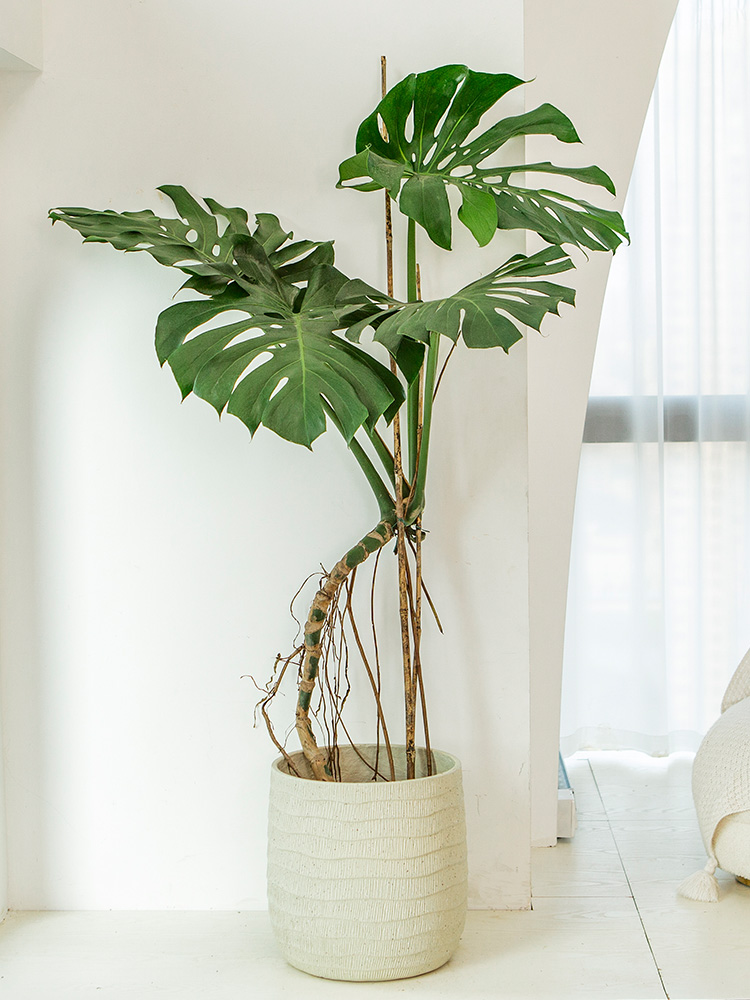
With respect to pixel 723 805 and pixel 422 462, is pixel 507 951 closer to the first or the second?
pixel 723 805

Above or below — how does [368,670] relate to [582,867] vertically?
above

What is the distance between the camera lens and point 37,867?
1.96 meters

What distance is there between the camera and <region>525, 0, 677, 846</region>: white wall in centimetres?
228

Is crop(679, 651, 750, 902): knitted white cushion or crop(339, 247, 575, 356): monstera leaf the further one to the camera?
crop(679, 651, 750, 902): knitted white cushion

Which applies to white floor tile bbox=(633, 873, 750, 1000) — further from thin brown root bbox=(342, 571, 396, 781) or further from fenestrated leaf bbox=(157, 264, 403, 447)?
fenestrated leaf bbox=(157, 264, 403, 447)

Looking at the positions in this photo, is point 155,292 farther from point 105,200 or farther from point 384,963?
point 384,963

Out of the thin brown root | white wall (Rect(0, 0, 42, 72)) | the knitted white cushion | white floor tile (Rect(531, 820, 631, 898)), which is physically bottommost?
white floor tile (Rect(531, 820, 631, 898))

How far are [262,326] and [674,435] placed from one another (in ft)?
5.86

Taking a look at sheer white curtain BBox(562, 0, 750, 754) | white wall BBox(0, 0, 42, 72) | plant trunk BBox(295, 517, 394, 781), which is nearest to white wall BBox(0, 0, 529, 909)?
white wall BBox(0, 0, 42, 72)

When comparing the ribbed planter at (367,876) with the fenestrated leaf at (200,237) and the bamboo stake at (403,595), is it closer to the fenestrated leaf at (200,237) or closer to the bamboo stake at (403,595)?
the bamboo stake at (403,595)

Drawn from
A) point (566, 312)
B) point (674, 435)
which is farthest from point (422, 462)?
point (674, 435)

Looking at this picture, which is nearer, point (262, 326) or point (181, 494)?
point (262, 326)

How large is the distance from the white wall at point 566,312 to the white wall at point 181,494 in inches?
18.0

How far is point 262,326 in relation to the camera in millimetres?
1549
